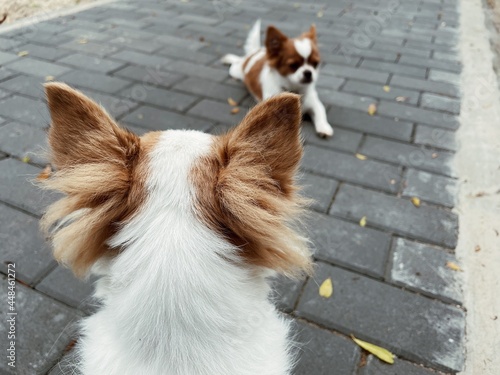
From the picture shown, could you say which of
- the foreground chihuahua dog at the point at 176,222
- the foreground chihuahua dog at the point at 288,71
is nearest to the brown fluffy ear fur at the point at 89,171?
the foreground chihuahua dog at the point at 176,222

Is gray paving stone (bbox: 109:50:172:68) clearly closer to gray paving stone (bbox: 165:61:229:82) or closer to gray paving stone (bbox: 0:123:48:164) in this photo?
gray paving stone (bbox: 165:61:229:82)

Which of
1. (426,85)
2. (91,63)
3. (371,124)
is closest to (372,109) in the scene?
(371,124)

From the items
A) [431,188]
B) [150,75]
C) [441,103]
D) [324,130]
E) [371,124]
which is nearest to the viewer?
[431,188]

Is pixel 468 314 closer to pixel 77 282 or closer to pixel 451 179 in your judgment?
pixel 451 179

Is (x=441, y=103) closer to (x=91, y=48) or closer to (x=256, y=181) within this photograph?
(x=256, y=181)

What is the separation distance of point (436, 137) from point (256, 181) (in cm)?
343

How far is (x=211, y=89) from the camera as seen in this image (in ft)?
15.7

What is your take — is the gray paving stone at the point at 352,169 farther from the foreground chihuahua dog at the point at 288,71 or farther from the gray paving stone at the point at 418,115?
the gray paving stone at the point at 418,115

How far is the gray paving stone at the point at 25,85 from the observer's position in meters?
4.31

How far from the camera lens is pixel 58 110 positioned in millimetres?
1188

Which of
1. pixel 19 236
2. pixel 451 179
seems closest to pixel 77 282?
pixel 19 236

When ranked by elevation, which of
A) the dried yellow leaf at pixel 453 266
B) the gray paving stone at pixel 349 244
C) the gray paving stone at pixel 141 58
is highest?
the gray paving stone at pixel 141 58

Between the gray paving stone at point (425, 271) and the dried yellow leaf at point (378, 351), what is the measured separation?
0.50 metres

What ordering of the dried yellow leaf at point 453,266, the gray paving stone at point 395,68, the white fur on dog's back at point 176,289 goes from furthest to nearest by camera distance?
the gray paving stone at point 395,68, the dried yellow leaf at point 453,266, the white fur on dog's back at point 176,289
